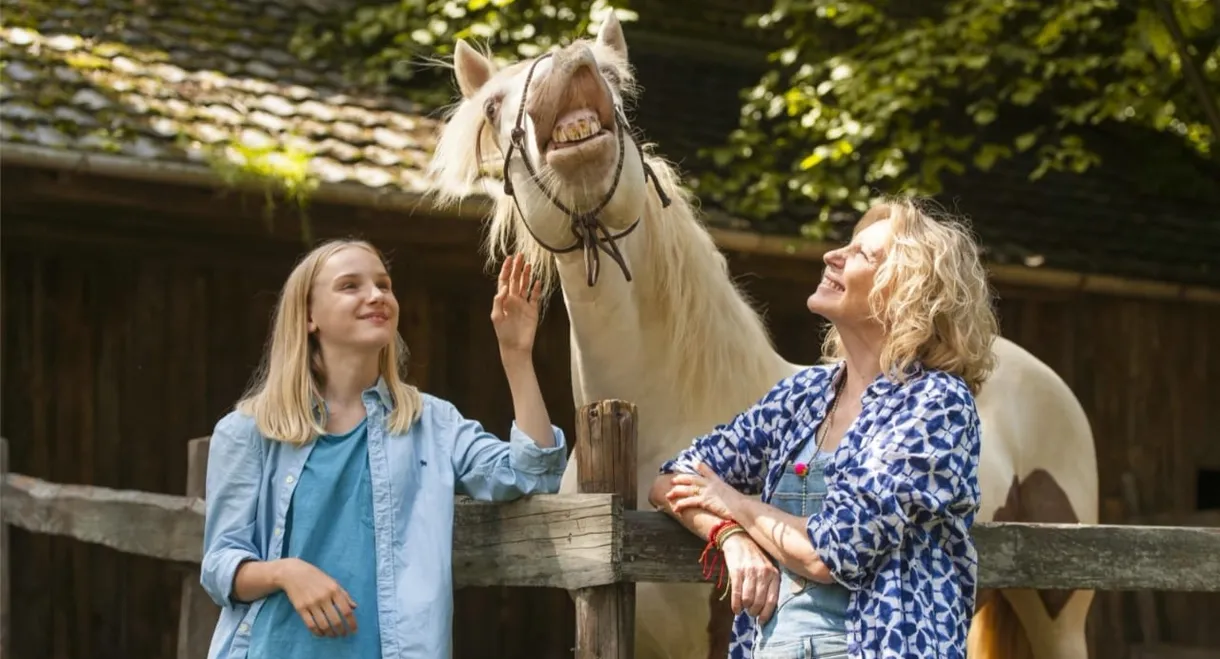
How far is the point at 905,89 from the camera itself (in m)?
6.67

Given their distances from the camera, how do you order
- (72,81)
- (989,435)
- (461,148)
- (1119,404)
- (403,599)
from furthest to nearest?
(1119,404)
(72,81)
(989,435)
(461,148)
(403,599)

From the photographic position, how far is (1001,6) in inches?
266

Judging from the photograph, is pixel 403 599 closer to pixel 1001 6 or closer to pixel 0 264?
pixel 0 264

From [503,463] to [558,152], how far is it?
82 cm

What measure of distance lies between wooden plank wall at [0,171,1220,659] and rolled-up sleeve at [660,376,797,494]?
138 inches

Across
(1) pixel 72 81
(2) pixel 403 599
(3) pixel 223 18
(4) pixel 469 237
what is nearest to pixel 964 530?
(2) pixel 403 599

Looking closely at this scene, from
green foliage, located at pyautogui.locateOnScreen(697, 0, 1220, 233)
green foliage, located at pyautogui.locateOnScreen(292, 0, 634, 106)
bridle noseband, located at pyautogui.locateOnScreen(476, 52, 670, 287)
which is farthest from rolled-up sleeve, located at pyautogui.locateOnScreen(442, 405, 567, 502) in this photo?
green foliage, located at pyautogui.locateOnScreen(292, 0, 634, 106)

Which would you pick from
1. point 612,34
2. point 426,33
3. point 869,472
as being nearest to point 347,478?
point 869,472

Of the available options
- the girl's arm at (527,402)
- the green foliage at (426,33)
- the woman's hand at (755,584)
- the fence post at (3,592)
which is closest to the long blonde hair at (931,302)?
the woman's hand at (755,584)

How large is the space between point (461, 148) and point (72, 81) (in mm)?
2983

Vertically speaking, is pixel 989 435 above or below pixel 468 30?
below

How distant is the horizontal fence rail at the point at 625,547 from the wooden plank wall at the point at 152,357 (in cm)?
232

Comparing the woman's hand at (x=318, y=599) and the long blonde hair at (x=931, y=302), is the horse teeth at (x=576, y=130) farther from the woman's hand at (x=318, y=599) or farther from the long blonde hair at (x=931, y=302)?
the woman's hand at (x=318, y=599)

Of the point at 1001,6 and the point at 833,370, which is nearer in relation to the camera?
the point at 833,370
